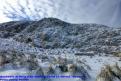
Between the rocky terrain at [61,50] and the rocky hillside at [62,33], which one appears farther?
the rocky hillside at [62,33]

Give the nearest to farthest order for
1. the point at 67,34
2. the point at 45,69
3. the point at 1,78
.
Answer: the point at 1,78
the point at 45,69
the point at 67,34

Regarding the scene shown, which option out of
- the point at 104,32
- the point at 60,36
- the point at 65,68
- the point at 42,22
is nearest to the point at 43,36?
the point at 60,36

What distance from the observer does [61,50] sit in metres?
27.0

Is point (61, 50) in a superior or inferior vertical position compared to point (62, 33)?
inferior

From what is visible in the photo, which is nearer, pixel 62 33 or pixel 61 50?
pixel 61 50

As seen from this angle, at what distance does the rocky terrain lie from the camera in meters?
9.09

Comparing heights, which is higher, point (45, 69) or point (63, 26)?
point (63, 26)

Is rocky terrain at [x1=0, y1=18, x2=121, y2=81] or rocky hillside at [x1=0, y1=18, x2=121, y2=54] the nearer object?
rocky terrain at [x1=0, y1=18, x2=121, y2=81]

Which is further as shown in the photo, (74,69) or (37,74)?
(74,69)

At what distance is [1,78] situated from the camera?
782 centimetres

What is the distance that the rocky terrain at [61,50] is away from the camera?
9086 mm

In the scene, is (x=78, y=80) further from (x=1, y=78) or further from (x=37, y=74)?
(x=1, y=78)

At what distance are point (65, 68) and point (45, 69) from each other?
0.71 metres

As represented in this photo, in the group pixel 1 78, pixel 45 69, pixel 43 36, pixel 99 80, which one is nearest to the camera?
pixel 1 78
